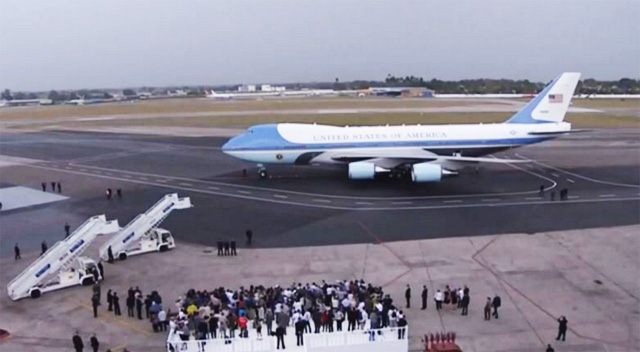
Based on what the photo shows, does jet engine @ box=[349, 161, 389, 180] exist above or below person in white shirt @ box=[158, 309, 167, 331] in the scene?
above

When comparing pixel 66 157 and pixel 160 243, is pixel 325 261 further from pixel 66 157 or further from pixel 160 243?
pixel 66 157

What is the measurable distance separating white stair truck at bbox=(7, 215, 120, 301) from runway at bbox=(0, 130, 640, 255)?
6.95 m

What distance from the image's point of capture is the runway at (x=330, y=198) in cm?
3347

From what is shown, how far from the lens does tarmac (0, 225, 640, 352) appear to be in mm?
20016

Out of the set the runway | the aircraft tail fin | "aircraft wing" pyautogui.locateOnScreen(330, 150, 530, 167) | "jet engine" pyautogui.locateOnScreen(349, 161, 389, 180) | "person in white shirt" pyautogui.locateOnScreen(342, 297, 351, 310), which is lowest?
the runway

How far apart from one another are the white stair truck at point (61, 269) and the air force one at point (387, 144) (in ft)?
69.7

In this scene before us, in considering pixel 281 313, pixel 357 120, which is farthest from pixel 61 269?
pixel 357 120

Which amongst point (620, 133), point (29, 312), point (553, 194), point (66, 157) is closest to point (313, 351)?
point (29, 312)

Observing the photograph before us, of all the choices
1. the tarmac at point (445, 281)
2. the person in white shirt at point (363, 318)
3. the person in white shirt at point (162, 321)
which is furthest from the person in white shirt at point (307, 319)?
the person in white shirt at point (162, 321)

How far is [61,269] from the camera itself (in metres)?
25.5

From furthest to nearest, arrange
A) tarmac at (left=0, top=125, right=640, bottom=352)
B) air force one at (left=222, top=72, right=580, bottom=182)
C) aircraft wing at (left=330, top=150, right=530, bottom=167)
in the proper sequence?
air force one at (left=222, top=72, right=580, bottom=182) → aircraft wing at (left=330, top=150, right=530, bottom=167) → tarmac at (left=0, top=125, right=640, bottom=352)

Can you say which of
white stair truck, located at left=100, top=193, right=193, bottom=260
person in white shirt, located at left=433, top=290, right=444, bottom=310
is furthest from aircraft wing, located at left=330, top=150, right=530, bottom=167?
person in white shirt, located at left=433, top=290, right=444, bottom=310

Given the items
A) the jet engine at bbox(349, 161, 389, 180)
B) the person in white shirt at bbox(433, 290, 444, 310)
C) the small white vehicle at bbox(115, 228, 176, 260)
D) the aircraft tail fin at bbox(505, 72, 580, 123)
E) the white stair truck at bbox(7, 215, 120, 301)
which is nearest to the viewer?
the person in white shirt at bbox(433, 290, 444, 310)

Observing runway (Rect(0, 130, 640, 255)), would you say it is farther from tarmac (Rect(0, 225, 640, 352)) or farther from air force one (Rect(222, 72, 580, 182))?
tarmac (Rect(0, 225, 640, 352))
